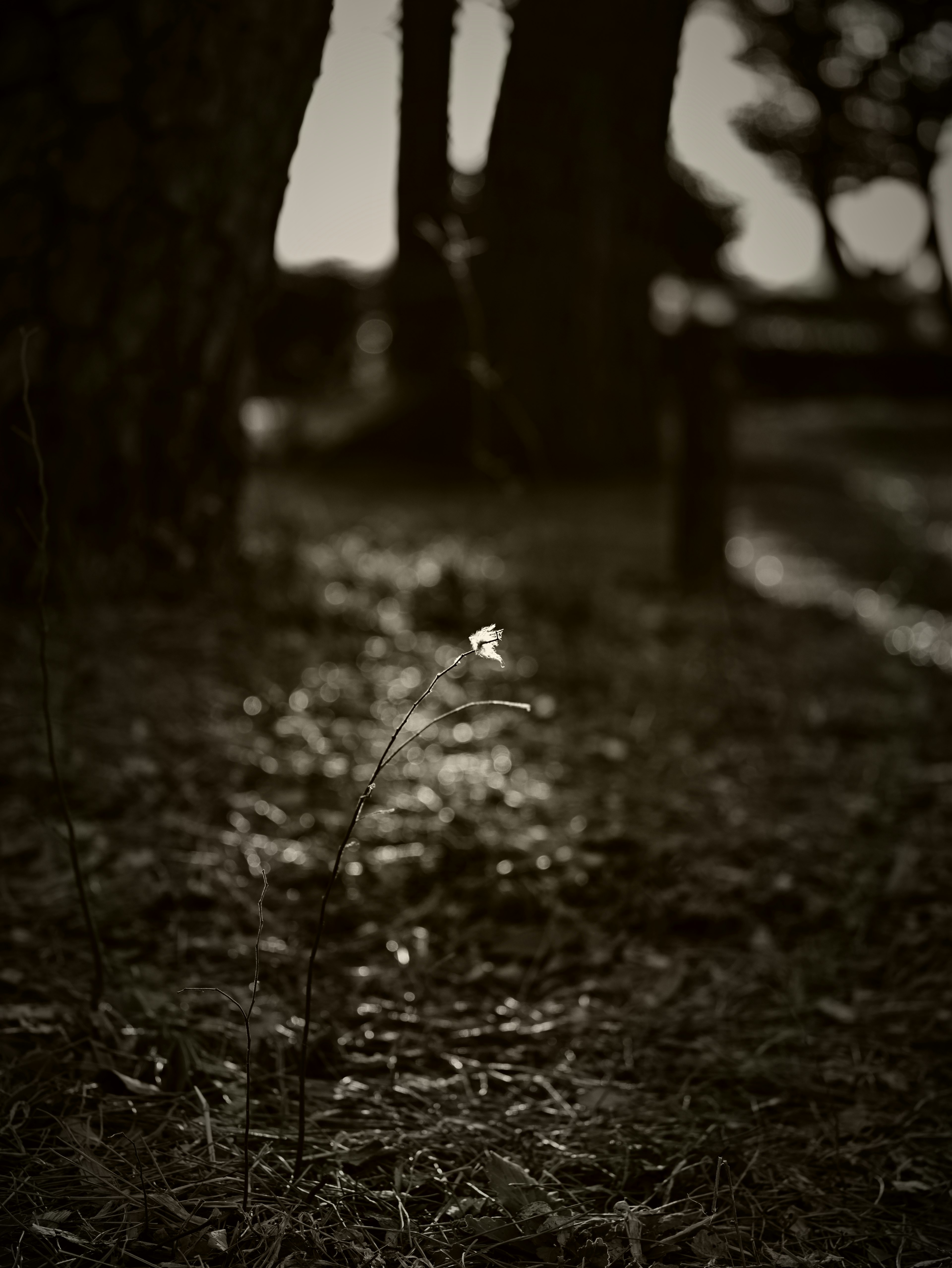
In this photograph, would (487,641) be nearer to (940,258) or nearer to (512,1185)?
(512,1185)

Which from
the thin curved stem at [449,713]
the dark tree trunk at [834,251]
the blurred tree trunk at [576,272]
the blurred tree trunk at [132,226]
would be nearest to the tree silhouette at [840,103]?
the dark tree trunk at [834,251]

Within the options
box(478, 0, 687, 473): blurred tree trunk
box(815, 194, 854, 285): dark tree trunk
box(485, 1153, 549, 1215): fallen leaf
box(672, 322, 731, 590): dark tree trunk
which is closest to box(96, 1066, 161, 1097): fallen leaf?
box(485, 1153, 549, 1215): fallen leaf

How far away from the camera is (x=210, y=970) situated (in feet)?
6.63

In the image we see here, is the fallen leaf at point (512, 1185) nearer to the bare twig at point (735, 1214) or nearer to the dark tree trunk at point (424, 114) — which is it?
the bare twig at point (735, 1214)

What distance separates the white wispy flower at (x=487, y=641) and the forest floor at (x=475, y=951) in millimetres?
778

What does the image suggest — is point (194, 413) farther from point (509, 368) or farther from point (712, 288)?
point (712, 288)

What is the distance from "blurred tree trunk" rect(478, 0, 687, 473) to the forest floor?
122 inches

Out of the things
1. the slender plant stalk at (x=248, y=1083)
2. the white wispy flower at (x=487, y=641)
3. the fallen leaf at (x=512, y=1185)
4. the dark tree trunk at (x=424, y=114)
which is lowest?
the fallen leaf at (x=512, y=1185)

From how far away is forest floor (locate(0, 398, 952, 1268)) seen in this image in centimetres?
148

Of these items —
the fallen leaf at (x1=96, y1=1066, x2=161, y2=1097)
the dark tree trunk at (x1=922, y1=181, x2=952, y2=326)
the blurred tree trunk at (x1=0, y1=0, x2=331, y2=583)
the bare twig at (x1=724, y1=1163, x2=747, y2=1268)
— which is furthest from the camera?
the dark tree trunk at (x1=922, y1=181, x2=952, y2=326)

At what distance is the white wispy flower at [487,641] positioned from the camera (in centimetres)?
131

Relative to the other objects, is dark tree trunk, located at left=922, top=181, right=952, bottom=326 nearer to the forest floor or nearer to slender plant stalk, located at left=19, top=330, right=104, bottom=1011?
the forest floor

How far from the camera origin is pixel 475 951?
2.19 m

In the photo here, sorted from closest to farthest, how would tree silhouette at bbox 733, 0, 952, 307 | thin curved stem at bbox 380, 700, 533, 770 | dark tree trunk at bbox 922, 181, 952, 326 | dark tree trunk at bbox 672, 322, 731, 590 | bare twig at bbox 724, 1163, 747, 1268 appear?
thin curved stem at bbox 380, 700, 533, 770
bare twig at bbox 724, 1163, 747, 1268
dark tree trunk at bbox 672, 322, 731, 590
tree silhouette at bbox 733, 0, 952, 307
dark tree trunk at bbox 922, 181, 952, 326
